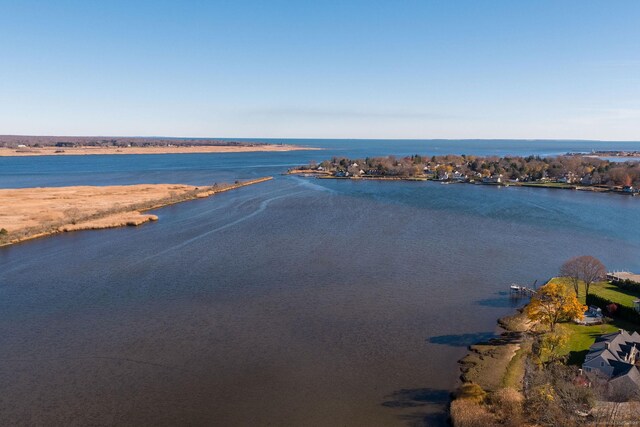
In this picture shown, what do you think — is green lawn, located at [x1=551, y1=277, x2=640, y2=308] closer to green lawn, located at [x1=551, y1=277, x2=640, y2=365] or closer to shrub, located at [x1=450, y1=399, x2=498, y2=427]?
green lawn, located at [x1=551, y1=277, x2=640, y2=365]

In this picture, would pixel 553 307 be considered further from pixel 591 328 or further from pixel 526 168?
pixel 526 168

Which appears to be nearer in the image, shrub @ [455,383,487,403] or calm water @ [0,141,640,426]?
shrub @ [455,383,487,403]

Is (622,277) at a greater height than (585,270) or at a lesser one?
lesser

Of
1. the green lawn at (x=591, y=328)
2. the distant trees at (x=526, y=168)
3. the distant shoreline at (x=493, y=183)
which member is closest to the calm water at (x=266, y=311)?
the green lawn at (x=591, y=328)

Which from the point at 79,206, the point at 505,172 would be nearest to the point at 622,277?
the point at 79,206

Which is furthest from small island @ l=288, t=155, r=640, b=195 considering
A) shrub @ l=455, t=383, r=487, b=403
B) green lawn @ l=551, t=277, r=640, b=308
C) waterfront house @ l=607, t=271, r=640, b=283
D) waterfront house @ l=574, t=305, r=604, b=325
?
shrub @ l=455, t=383, r=487, b=403

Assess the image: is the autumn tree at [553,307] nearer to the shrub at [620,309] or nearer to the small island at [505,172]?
the shrub at [620,309]

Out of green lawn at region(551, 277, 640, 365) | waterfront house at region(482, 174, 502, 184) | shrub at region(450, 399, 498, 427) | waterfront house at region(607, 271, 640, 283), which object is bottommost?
shrub at region(450, 399, 498, 427)
